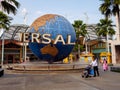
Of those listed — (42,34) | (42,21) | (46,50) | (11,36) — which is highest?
(11,36)

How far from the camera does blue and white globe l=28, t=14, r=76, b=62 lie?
23625 mm

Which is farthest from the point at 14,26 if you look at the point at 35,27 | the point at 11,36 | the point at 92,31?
the point at 35,27

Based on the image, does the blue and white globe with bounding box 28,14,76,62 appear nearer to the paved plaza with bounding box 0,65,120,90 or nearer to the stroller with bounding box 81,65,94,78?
the paved plaza with bounding box 0,65,120,90

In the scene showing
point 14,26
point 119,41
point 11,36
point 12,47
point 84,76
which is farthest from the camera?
point 14,26

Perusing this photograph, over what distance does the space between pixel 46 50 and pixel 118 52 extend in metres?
25.5

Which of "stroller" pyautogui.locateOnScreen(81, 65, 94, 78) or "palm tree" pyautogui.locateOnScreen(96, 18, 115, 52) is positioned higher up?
"palm tree" pyautogui.locateOnScreen(96, 18, 115, 52)

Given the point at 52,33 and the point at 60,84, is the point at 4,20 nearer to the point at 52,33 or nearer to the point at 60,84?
the point at 52,33

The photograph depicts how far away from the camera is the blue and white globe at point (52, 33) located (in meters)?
23.6

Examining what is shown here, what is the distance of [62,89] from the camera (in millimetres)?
11352

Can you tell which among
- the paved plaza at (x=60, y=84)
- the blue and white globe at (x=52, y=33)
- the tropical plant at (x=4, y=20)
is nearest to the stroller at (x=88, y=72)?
the paved plaza at (x=60, y=84)

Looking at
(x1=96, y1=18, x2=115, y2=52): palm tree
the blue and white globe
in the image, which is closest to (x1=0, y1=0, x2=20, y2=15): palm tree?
the blue and white globe

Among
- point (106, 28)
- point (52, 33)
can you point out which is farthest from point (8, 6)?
point (106, 28)

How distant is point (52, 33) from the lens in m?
23.8

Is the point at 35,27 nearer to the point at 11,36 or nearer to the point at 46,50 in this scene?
the point at 46,50
